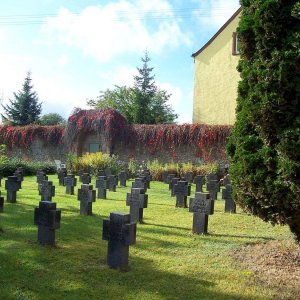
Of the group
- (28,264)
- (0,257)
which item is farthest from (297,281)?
(0,257)

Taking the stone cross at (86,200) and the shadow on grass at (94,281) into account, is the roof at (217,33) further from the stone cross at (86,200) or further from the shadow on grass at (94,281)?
the shadow on grass at (94,281)

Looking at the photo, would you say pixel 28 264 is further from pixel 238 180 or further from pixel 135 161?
pixel 135 161

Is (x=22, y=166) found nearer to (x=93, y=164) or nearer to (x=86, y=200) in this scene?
(x=93, y=164)

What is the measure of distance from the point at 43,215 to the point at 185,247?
2.35 metres

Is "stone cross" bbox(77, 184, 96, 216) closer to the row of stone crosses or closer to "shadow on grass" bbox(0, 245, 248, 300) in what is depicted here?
the row of stone crosses

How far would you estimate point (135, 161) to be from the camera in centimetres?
2734

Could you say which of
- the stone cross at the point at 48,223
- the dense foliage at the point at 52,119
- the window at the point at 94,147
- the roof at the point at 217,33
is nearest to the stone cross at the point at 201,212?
the stone cross at the point at 48,223

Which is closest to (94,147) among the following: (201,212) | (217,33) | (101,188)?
(217,33)

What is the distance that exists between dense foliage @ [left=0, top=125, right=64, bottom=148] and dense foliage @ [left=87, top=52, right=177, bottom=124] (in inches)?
343

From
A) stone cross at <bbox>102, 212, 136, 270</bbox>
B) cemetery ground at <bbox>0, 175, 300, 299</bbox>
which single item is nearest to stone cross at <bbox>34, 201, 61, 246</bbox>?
cemetery ground at <bbox>0, 175, 300, 299</bbox>

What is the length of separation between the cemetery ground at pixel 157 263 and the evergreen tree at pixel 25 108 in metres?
39.3

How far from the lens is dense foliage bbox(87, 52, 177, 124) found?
149ft

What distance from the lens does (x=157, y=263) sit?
19.4ft

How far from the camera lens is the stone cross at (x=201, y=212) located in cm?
796
